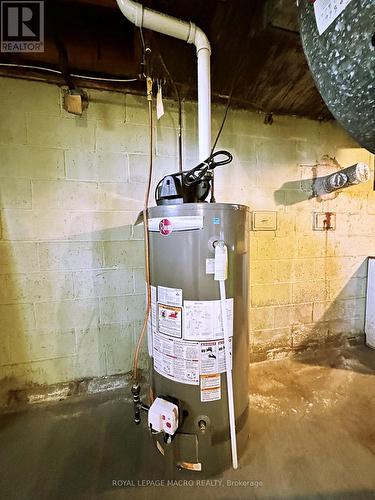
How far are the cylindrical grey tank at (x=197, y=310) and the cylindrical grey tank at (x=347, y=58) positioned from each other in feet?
1.62

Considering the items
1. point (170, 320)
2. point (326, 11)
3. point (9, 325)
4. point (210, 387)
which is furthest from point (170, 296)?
point (9, 325)

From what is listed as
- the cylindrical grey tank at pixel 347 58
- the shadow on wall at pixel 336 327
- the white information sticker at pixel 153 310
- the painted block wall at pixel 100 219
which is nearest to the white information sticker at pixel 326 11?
the cylindrical grey tank at pixel 347 58

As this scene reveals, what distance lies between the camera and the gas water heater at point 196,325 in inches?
38.9

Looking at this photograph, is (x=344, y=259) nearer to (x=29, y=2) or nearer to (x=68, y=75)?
(x=68, y=75)

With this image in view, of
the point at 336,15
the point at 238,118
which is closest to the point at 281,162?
the point at 238,118

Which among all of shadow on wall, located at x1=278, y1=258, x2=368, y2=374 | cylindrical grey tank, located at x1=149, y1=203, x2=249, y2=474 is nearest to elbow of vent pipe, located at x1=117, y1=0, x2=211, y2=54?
cylindrical grey tank, located at x1=149, y1=203, x2=249, y2=474

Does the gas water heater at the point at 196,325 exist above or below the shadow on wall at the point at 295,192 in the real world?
below

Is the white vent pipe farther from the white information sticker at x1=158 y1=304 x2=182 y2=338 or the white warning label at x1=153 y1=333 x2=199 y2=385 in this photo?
the white warning label at x1=153 y1=333 x2=199 y2=385

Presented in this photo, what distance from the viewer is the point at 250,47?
4.31 feet
